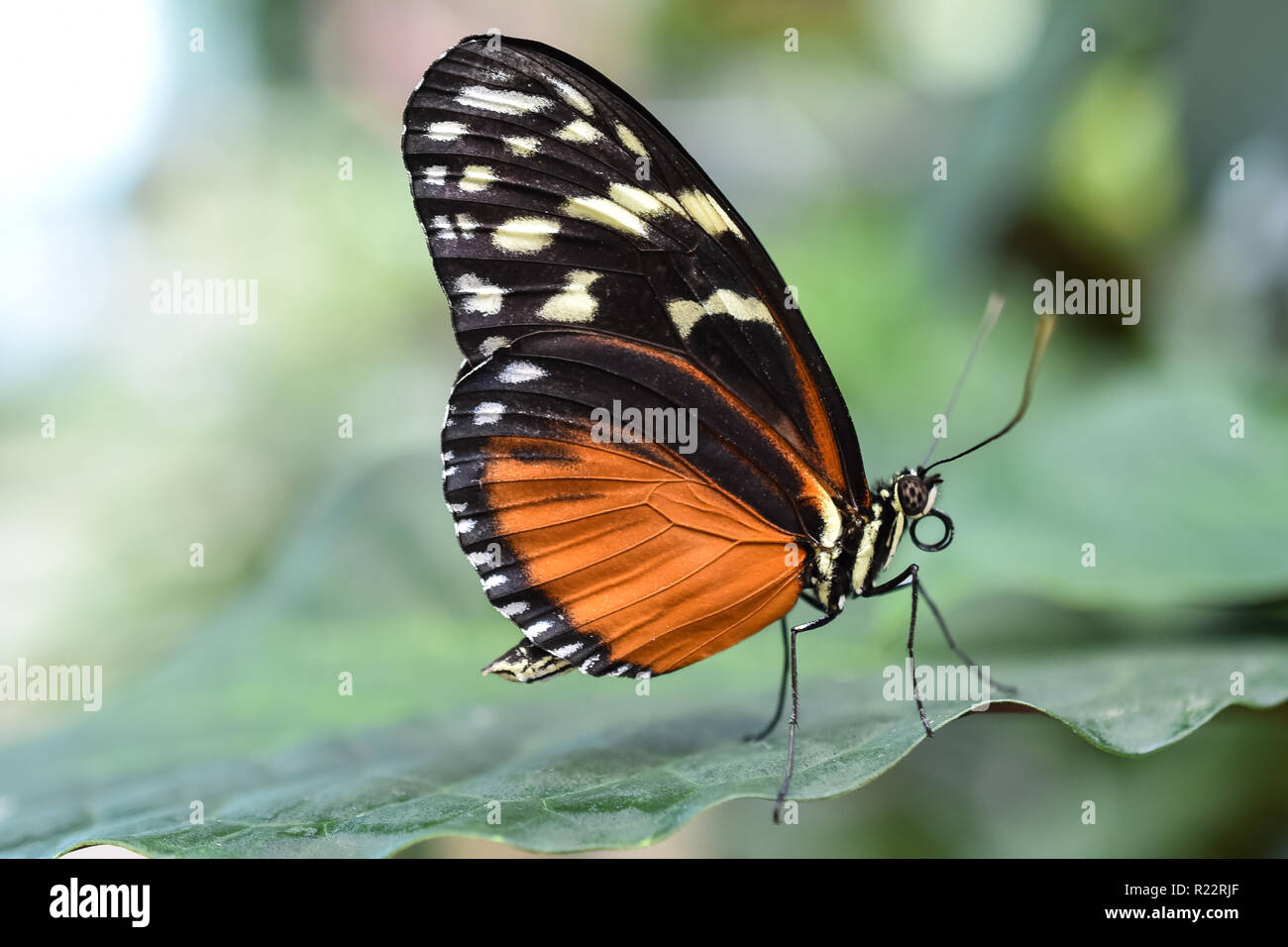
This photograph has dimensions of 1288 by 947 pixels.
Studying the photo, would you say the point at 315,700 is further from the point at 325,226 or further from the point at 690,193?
the point at 325,226

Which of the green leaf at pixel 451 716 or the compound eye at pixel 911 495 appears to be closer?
the green leaf at pixel 451 716

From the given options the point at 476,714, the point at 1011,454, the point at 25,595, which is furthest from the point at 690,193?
the point at 25,595

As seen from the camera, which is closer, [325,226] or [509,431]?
[509,431]
